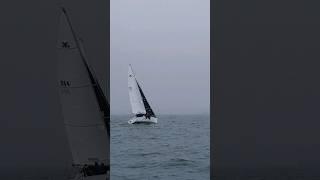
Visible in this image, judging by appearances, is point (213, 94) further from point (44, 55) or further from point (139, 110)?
point (139, 110)

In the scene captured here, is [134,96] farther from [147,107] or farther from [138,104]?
[147,107]

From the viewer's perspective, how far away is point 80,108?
8.14m

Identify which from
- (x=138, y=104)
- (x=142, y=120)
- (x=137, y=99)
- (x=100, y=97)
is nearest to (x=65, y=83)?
(x=100, y=97)

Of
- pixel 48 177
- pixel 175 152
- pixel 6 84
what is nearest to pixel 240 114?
pixel 48 177

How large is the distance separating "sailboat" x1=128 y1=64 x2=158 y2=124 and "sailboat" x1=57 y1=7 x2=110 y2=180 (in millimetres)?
17663

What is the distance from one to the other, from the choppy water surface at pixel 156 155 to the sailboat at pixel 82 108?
11.6 metres

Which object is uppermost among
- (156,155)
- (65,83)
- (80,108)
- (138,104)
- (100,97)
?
(65,83)

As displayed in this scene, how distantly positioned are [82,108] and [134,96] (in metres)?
20.5

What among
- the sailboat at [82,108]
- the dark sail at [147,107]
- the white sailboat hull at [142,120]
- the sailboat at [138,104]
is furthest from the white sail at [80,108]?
the white sailboat hull at [142,120]

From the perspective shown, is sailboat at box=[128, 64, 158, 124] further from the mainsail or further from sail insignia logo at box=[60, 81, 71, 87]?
sail insignia logo at box=[60, 81, 71, 87]

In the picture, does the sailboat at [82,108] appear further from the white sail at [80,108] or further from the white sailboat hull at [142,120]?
the white sailboat hull at [142,120]

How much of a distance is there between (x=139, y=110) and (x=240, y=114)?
14071 mm

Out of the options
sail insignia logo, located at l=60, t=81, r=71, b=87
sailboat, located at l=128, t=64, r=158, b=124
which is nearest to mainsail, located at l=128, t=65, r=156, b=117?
sailboat, located at l=128, t=64, r=158, b=124

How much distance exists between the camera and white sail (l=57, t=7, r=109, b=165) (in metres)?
8.02
